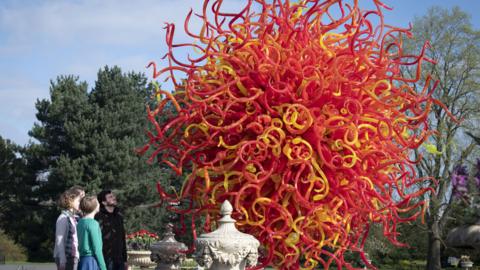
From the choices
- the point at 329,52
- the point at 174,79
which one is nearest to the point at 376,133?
the point at 329,52

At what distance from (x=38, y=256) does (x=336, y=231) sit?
85.6 feet

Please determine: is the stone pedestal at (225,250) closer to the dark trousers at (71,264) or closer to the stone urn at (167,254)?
the dark trousers at (71,264)

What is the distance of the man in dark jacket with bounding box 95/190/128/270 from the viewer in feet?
22.1

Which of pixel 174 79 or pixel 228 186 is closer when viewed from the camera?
pixel 228 186

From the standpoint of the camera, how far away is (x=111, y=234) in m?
→ 6.74

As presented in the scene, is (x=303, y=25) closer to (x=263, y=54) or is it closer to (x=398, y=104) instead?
(x=263, y=54)

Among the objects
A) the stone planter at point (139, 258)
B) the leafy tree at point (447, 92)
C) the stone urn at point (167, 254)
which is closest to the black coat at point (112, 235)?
the stone urn at point (167, 254)

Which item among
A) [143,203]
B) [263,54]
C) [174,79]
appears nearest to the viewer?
[263,54]

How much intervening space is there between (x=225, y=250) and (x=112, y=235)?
184 centimetres

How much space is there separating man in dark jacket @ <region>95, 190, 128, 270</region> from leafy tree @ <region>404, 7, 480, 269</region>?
17.5 m

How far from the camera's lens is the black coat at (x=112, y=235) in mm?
6746

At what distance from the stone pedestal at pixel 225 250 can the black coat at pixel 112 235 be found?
160cm

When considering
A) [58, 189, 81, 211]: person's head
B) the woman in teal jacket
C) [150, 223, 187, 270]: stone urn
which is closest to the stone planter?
[150, 223, 187, 270]: stone urn

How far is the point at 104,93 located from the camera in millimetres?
30734
